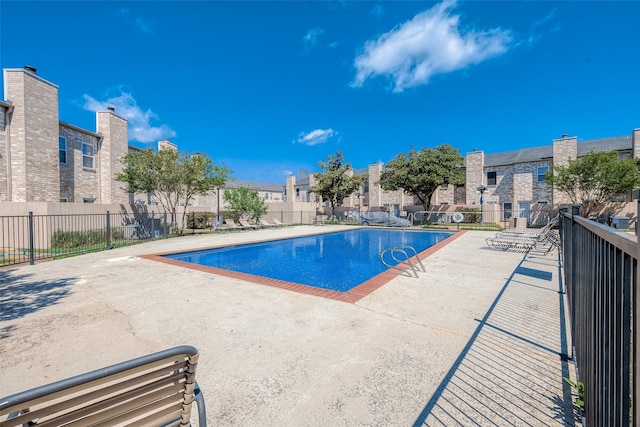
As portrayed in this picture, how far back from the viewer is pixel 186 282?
615 centimetres

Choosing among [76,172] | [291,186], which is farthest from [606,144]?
[76,172]

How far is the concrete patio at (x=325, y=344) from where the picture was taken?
2.32 m

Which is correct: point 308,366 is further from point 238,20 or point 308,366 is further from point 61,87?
point 238,20

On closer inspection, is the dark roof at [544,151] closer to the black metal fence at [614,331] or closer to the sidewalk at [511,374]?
the sidewalk at [511,374]

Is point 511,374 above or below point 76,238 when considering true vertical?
Result: below

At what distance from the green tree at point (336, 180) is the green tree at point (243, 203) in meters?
9.11

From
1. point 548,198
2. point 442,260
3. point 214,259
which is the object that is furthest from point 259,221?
point 548,198

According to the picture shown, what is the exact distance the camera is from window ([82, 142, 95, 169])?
17.1m

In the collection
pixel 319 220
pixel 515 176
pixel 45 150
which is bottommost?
pixel 319 220

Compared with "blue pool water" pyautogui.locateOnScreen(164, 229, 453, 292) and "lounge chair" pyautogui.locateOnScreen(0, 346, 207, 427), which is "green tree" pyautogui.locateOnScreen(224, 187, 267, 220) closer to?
"blue pool water" pyautogui.locateOnScreen(164, 229, 453, 292)

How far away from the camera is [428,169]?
2484 centimetres

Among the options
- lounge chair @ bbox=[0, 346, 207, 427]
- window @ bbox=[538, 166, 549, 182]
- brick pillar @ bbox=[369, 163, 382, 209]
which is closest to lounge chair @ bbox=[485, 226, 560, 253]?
lounge chair @ bbox=[0, 346, 207, 427]

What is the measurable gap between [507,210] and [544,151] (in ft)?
24.5

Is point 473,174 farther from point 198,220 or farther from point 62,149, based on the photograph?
point 62,149
